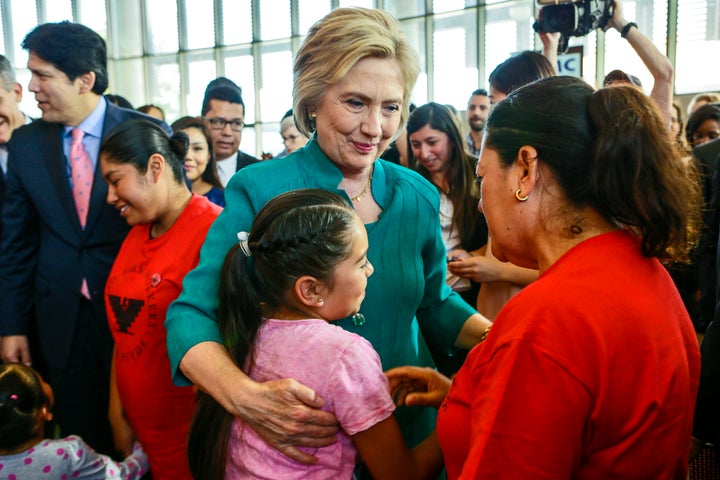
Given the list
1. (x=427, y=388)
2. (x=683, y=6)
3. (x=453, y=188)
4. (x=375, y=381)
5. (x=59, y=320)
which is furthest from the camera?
(x=683, y=6)

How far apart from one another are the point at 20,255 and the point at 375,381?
6.23ft

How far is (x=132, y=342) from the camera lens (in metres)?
2.06

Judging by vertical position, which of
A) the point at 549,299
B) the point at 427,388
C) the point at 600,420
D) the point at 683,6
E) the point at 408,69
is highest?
the point at 683,6

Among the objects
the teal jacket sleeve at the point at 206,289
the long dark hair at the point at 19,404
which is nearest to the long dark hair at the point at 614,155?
the teal jacket sleeve at the point at 206,289

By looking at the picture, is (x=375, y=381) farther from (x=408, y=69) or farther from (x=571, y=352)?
(x=408, y=69)

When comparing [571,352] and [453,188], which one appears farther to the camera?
[453,188]

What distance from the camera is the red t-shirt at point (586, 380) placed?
88 centimetres

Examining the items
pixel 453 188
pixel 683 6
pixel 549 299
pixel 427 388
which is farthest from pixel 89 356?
pixel 683 6

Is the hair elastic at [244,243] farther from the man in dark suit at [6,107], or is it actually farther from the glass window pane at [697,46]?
the glass window pane at [697,46]

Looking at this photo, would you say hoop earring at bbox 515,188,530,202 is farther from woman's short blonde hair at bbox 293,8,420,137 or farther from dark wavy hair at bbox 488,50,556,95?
dark wavy hair at bbox 488,50,556,95

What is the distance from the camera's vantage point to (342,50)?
143 centimetres

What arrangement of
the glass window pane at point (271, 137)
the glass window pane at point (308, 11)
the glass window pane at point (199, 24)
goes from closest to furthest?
the glass window pane at point (308, 11) → the glass window pane at point (271, 137) → the glass window pane at point (199, 24)

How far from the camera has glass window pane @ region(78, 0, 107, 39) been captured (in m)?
15.0

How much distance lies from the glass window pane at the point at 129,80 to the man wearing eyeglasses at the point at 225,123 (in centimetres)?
1163
